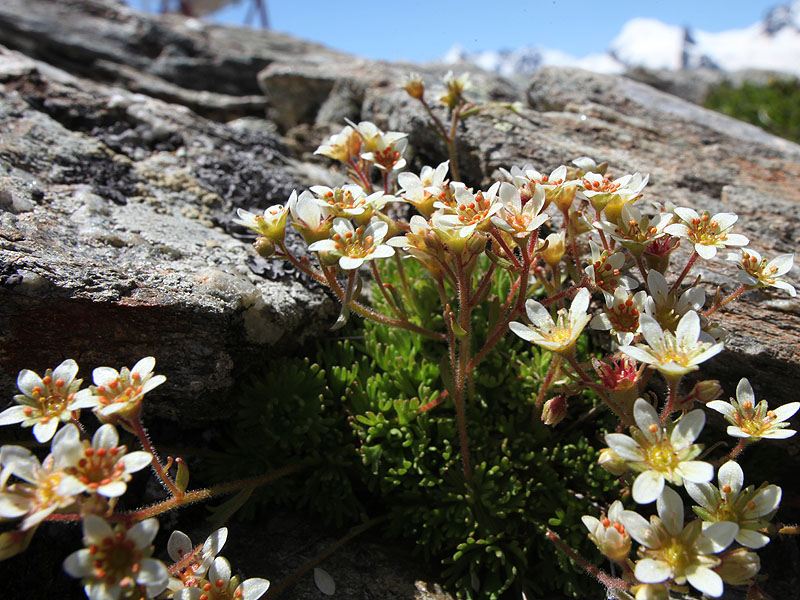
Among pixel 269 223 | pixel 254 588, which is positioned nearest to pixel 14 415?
pixel 254 588

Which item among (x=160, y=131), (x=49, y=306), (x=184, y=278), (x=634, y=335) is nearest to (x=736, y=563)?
(x=634, y=335)

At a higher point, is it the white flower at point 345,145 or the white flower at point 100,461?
the white flower at point 345,145

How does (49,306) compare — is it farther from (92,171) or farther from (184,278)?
(92,171)

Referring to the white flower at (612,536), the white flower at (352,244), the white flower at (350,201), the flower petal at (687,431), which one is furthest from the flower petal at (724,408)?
the white flower at (350,201)

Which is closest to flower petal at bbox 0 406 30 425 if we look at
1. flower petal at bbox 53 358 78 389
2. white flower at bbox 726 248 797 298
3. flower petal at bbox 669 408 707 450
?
flower petal at bbox 53 358 78 389

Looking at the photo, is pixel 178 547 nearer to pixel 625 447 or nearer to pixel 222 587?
pixel 222 587

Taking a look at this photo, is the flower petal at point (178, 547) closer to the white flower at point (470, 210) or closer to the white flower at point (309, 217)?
the white flower at point (309, 217)
